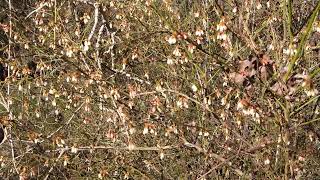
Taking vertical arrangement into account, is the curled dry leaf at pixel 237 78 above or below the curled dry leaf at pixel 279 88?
above

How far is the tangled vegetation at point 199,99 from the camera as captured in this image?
3254 millimetres

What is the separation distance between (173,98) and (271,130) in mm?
930

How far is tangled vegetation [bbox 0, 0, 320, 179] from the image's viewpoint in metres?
3.25

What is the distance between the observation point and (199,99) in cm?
373

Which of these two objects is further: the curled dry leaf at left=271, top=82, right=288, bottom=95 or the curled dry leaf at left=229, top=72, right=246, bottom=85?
the curled dry leaf at left=229, top=72, right=246, bottom=85

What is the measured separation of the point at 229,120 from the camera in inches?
150

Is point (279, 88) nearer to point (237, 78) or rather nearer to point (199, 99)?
point (237, 78)

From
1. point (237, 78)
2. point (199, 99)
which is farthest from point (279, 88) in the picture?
point (199, 99)

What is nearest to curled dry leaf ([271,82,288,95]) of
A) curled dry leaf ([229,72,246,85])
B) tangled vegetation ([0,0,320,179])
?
tangled vegetation ([0,0,320,179])

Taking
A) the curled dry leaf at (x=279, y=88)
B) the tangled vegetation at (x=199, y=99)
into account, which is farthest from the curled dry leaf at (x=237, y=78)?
the curled dry leaf at (x=279, y=88)

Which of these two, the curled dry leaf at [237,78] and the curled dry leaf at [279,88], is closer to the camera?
the curled dry leaf at [279,88]

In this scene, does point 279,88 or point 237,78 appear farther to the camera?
point 237,78

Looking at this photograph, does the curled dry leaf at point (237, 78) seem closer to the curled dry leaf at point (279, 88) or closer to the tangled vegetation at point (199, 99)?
the tangled vegetation at point (199, 99)

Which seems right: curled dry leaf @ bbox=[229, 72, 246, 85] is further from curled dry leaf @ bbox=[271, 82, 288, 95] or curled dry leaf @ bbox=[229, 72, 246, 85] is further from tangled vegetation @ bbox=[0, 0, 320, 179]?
curled dry leaf @ bbox=[271, 82, 288, 95]
